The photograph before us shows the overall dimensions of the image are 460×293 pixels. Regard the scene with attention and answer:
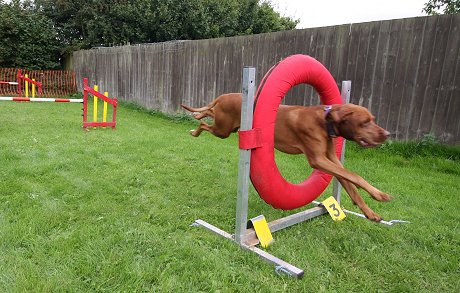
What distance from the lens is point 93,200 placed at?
3914mm

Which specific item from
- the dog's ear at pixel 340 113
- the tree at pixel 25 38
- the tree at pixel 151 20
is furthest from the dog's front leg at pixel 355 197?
the tree at pixel 25 38

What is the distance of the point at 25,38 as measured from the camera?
19109mm

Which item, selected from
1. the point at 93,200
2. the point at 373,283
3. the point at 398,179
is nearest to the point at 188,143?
the point at 93,200

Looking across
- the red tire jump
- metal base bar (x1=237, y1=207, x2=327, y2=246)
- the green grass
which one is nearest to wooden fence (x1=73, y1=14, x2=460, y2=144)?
the green grass

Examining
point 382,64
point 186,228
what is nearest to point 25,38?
point 382,64

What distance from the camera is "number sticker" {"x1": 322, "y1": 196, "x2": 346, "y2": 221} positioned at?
12.4ft

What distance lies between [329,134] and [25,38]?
2056 centimetres

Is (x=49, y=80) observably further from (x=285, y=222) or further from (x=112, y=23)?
(x=285, y=222)

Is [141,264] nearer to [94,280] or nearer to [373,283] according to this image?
[94,280]

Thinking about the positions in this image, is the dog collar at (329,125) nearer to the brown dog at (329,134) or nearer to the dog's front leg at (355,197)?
the brown dog at (329,134)

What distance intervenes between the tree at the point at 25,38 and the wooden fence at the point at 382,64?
13.1 m

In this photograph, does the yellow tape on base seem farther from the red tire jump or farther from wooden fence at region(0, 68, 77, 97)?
wooden fence at region(0, 68, 77, 97)

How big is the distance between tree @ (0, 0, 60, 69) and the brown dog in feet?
65.3

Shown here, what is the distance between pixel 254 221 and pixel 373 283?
3.43 ft
